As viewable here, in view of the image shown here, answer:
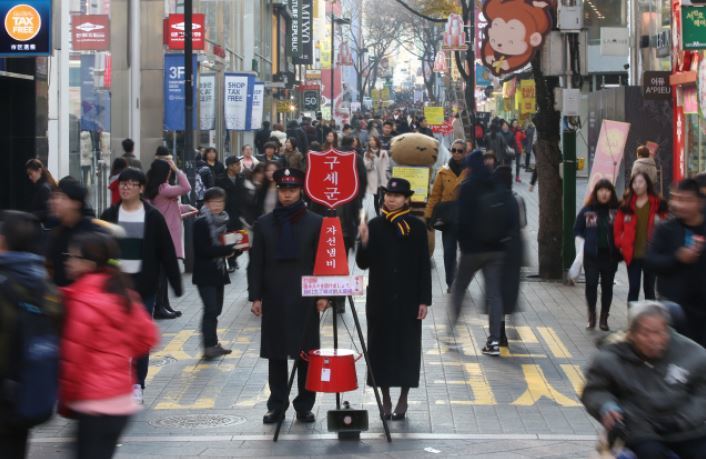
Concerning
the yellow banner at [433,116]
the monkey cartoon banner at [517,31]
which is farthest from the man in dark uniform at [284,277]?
the yellow banner at [433,116]

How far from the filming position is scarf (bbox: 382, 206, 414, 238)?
32.4 ft

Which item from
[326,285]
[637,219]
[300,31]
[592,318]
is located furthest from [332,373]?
[300,31]

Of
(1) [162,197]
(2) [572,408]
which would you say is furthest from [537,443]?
(1) [162,197]

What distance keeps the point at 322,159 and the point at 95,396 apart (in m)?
4.19

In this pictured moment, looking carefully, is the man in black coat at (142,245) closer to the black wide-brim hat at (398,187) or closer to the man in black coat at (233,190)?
the black wide-brim hat at (398,187)

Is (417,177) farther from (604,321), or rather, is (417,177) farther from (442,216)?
(604,321)

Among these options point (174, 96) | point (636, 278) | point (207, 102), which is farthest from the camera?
point (207, 102)

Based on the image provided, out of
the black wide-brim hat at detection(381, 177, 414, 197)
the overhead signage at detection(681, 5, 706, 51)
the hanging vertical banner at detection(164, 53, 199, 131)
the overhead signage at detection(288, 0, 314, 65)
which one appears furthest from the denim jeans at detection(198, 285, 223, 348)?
the overhead signage at detection(288, 0, 314, 65)

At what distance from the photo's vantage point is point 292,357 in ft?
31.6

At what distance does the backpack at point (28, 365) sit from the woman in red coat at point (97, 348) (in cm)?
22

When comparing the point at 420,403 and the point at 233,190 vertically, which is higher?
the point at 233,190

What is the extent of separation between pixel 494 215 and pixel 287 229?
9.86ft

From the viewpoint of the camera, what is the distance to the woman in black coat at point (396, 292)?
9773 mm

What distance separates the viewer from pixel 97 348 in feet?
20.5
